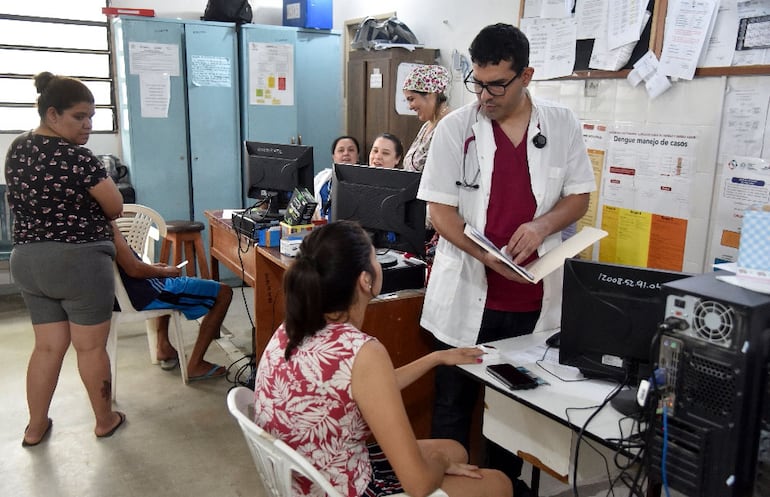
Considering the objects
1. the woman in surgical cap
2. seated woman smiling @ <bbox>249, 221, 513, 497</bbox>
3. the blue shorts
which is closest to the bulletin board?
the woman in surgical cap

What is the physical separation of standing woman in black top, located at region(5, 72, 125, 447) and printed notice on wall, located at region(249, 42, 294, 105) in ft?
7.78

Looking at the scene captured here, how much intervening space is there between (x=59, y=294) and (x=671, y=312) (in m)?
2.33

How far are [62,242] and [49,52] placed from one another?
297cm

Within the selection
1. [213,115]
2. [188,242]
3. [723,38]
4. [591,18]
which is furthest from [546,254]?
[213,115]

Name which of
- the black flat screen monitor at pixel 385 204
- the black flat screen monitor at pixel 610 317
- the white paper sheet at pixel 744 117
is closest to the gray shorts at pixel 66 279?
the black flat screen monitor at pixel 385 204

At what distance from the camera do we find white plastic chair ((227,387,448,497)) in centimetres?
133

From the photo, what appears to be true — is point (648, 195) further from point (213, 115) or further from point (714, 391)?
point (213, 115)

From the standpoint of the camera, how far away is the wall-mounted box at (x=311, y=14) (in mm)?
5109

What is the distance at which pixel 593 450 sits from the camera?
5.80ft

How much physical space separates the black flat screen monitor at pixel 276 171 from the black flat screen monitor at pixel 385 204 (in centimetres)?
56

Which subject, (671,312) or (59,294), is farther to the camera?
(59,294)

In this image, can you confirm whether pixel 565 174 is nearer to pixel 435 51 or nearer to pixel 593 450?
pixel 593 450

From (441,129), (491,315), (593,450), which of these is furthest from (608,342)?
(441,129)

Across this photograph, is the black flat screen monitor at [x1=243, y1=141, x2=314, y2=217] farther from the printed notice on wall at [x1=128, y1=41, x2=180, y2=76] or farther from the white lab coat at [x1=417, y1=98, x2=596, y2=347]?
the printed notice on wall at [x1=128, y1=41, x2=180, y2=76]
